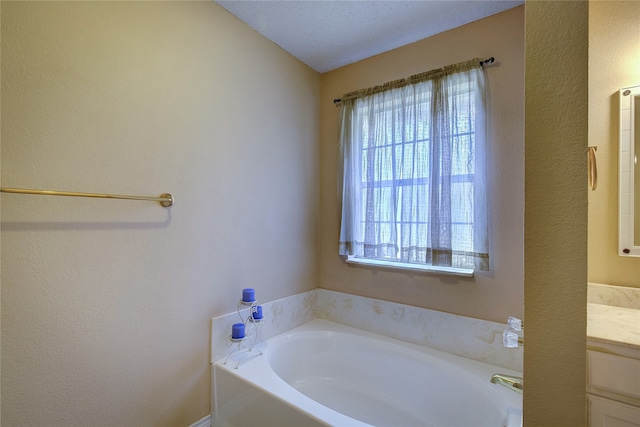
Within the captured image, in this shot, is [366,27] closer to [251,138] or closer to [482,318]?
[251,138]

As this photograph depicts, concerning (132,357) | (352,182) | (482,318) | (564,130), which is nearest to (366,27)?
(352,182)

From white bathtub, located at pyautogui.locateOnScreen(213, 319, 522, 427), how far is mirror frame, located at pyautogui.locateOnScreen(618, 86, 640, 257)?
0.83m

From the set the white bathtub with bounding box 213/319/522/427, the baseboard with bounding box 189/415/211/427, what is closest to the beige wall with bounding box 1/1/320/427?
the baseboard with bounding box 189/415/211/427

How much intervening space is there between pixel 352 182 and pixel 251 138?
0.78 meters

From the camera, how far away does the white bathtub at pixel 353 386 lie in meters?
1.29

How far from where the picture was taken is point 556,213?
584mm

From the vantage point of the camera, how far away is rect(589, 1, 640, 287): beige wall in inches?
47.4

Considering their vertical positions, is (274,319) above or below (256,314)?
below

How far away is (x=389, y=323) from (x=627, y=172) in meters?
1.45

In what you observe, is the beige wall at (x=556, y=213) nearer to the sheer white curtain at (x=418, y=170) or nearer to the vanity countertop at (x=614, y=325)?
the vanity countertop at (x=614, y=325)

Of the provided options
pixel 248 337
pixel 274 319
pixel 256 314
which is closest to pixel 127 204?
pixel 256 314

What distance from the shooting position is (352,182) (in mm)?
2068

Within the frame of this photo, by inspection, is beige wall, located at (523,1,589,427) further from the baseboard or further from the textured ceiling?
the baseboard

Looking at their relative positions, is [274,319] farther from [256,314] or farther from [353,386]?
[353,386]
